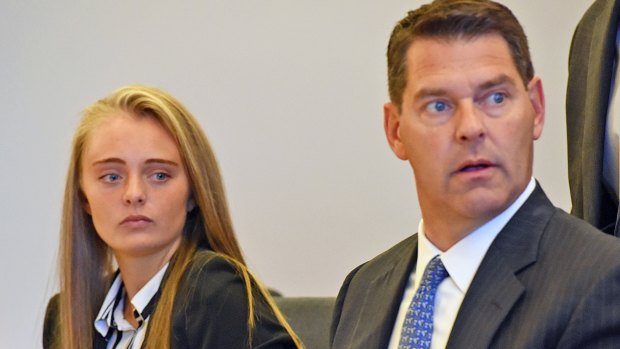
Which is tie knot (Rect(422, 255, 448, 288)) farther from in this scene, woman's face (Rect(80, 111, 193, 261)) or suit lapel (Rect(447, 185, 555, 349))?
woman's face (Rect(80, 111, 193, 261))

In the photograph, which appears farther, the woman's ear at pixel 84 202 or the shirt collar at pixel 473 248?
the woman's ear at pixel 84 202

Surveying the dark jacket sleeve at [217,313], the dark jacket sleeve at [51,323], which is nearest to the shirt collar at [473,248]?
the dark jacket sleeve at [217,313]

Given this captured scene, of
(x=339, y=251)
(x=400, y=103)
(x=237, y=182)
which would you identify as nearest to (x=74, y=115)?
(x=237, y=182)

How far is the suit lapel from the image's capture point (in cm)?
157

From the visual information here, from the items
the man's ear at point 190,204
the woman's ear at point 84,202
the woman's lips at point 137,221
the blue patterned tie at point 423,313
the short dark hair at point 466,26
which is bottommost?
the blue patterned tie at point 423,313

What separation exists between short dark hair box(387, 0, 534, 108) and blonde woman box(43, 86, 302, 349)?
694 mm

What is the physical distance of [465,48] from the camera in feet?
5.66

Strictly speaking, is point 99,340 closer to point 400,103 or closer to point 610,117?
point 400,103

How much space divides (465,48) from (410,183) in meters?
1.51

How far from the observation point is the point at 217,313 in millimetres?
2275

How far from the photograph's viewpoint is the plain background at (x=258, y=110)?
10.6 feet

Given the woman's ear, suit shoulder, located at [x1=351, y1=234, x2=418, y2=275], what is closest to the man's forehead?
suit shoulder, located at [x1=351, y1=234, x2=418, y2=275]

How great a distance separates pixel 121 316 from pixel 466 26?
47.2 inches

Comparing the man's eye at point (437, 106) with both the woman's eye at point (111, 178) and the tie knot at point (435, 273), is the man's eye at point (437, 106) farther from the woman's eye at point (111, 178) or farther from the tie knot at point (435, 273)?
the woman's eye at point (111, 178)
